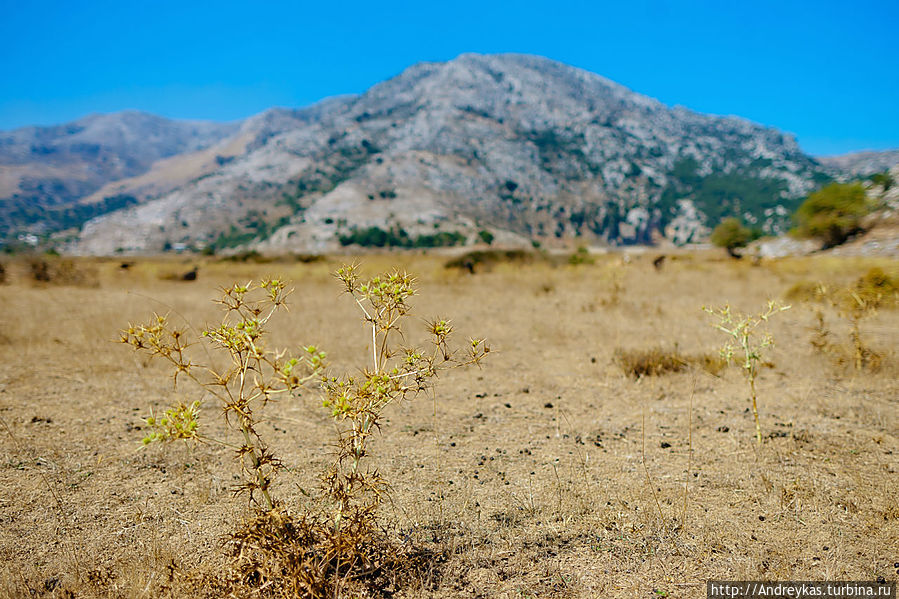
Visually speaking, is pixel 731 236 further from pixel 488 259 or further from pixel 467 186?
pixel 467 186

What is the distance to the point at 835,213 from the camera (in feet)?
101

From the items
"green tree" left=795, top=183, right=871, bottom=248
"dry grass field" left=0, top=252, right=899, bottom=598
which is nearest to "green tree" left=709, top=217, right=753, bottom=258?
"green tree" left=795, top=183, right=871, bottom=248

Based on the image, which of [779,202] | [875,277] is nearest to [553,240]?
[779,202]

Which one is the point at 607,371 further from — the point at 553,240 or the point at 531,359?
the point at 553,240

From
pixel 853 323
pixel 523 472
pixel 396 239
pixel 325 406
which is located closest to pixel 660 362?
pixel 853 323

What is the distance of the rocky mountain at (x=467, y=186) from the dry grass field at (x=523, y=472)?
383ft

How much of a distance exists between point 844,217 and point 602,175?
15805 cm

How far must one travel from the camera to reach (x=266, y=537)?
2359 millimetres

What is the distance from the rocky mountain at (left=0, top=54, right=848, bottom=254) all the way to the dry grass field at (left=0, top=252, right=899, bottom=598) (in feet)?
383

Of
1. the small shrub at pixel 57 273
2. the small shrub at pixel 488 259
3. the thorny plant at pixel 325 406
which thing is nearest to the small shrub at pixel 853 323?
the thorny plant at pixel 325 406

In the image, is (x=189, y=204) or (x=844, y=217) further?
(x=189, y=204)

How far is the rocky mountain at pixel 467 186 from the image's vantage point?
140 metres

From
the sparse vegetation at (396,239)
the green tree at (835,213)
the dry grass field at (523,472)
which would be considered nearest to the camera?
the dry grass field at (523,472)

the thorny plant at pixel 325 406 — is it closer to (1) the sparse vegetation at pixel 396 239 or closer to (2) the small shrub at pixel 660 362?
(2) the small shrub at pixel 660 362
